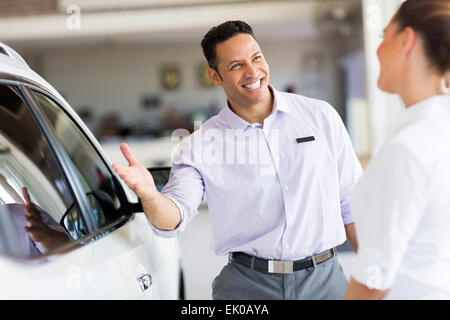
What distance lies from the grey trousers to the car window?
0.36m

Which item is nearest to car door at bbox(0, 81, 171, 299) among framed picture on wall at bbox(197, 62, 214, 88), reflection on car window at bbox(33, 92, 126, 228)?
reflection on car window at bbox(33, 92, 126, 228)

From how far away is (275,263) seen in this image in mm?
1257

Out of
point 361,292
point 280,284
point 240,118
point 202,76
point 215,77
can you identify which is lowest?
point 280,284

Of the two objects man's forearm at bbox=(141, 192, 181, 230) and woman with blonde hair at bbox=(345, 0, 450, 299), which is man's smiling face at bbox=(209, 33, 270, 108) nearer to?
man's forearm at bbox=(141, 192, 181, 230)

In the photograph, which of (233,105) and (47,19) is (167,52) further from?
(233,105)

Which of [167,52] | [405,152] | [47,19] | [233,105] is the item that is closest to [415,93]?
[405,152]

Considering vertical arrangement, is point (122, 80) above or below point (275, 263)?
above

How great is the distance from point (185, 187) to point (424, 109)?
658 millimetres

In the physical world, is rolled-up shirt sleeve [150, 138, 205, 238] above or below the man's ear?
below

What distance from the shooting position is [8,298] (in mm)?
834

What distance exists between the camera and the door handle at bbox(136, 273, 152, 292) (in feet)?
4.17

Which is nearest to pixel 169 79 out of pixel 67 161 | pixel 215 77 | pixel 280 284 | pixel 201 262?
pixel 201 262

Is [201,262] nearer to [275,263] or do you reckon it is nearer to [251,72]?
[275,263]

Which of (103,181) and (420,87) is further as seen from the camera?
(103,181)
